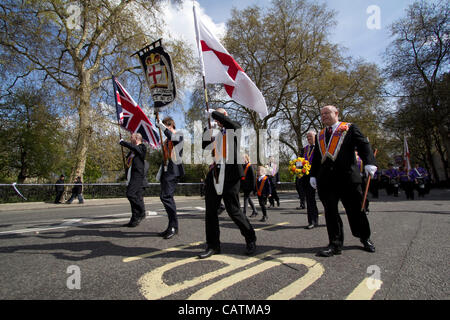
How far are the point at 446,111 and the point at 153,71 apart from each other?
25.8m

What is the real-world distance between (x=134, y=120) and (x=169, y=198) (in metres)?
2.95

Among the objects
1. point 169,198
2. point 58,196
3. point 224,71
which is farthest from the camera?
point 58,196

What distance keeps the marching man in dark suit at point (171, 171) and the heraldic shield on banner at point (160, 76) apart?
40 centimetres

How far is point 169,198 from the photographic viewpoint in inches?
199

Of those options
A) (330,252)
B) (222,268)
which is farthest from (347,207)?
(222,268)

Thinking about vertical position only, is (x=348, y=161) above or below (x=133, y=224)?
above

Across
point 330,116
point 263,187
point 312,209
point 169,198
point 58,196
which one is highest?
point 330,116

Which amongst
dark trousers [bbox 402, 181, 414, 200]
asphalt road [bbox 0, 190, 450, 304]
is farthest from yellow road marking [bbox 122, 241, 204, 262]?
dark trousers [bbox 402, 181, 414, 200]

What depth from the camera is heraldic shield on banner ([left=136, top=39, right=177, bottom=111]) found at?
15.8ft

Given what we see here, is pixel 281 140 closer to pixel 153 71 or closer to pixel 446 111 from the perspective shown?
pixel 446 111

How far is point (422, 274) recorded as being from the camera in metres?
2.84

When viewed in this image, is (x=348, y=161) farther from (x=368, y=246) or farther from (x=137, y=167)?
(x=137, y=167)

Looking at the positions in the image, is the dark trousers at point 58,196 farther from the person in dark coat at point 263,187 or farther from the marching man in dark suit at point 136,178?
the person in dark coat at point 263,187

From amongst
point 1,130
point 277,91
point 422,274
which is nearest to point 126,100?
point 422,274
